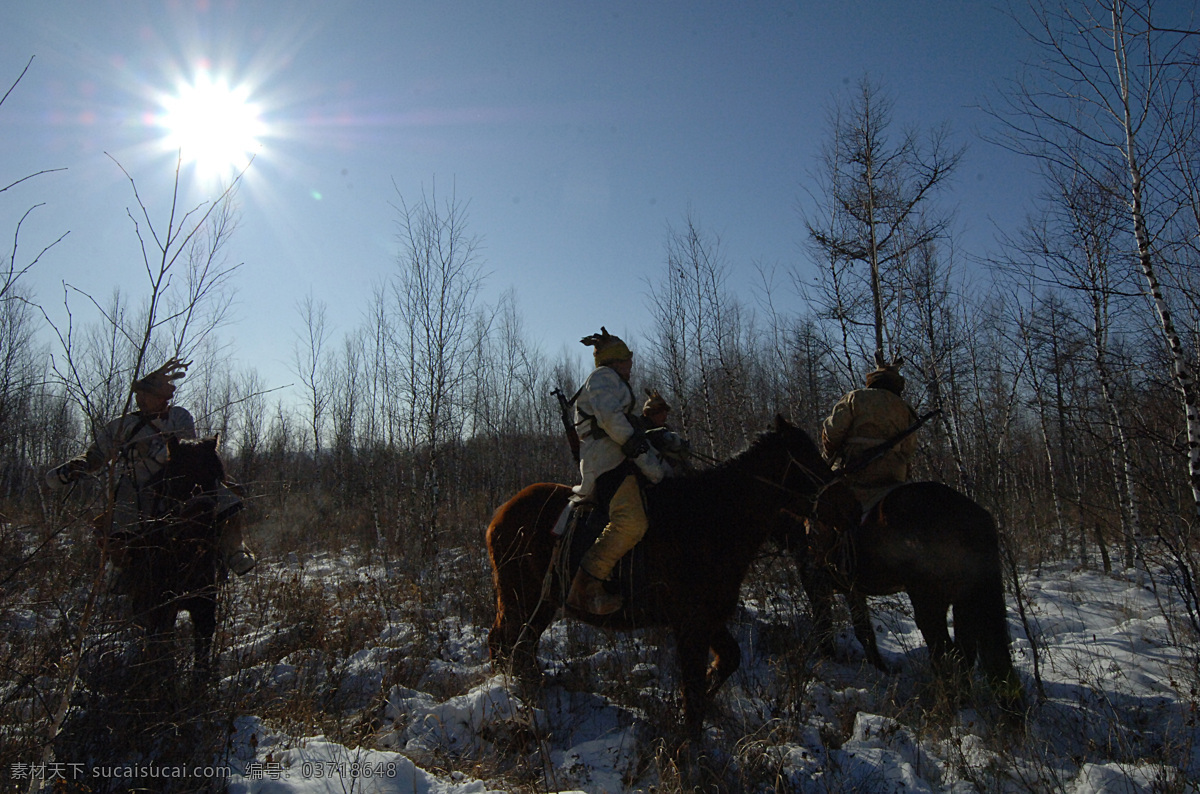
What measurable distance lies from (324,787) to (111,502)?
1.79m

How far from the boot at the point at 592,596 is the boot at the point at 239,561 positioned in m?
2.57

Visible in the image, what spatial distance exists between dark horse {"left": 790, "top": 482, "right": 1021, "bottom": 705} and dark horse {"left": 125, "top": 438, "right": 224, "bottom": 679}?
4.22 metres

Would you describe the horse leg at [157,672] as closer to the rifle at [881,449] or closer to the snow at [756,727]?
the snow at [756,727]

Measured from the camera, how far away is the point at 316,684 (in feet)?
15.0

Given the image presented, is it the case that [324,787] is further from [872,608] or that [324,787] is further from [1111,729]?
[872,608]

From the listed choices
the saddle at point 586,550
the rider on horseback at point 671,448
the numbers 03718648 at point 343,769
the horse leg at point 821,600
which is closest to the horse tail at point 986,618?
the horse leg at point 821,600

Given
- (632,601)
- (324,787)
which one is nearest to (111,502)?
(324,787)

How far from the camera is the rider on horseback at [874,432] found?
524 centimetres

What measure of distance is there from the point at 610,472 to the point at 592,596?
862 millimetres

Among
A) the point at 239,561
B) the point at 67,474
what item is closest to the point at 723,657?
the point at 239,561

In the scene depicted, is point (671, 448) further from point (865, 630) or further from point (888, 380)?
point (865, 630)

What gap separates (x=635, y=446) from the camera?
12.7ft

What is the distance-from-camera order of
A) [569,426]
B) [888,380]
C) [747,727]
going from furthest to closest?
[888,380] < [569,426] < [747,727]

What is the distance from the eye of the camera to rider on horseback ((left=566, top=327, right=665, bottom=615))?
12.8ft
